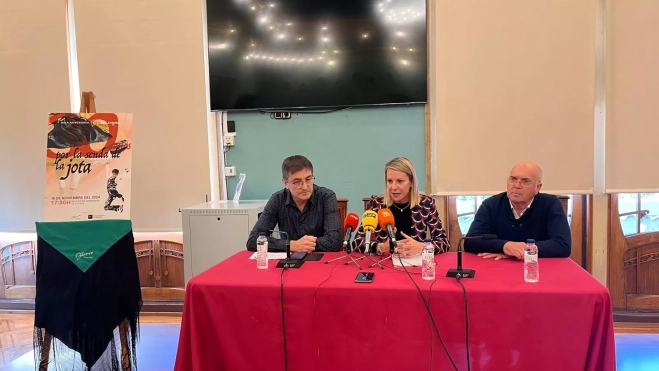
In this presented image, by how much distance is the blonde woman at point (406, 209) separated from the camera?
235cm

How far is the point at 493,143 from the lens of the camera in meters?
3.37

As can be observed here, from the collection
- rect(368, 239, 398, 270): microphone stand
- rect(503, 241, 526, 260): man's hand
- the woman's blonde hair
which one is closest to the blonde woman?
the woman's blonde hair

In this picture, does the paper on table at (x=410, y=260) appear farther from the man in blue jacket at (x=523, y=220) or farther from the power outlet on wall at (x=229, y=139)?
the power outlet on wall at (x=229, y=139)

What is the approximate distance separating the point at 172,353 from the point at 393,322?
5.82ft

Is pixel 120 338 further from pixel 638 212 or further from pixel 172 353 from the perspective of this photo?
pixel 638 212

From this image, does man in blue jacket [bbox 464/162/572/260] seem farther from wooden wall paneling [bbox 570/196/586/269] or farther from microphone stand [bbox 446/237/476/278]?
wooden wall paneling [bbox 570/196/586/269]

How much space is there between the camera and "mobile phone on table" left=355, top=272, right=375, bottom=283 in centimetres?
181

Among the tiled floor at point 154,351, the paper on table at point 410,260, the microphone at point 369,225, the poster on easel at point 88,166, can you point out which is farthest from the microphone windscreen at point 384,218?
the tiled floor at point 154,351

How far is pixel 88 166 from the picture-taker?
259 cm

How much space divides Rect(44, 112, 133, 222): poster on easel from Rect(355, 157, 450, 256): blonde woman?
1383 mm

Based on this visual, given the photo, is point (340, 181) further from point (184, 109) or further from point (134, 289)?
point (134, 289)

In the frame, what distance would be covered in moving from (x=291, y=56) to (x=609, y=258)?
282cm

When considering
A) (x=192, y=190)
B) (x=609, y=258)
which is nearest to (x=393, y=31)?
(x=192, y=190)

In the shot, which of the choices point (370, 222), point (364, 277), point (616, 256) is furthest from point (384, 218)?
point (616, 256)
